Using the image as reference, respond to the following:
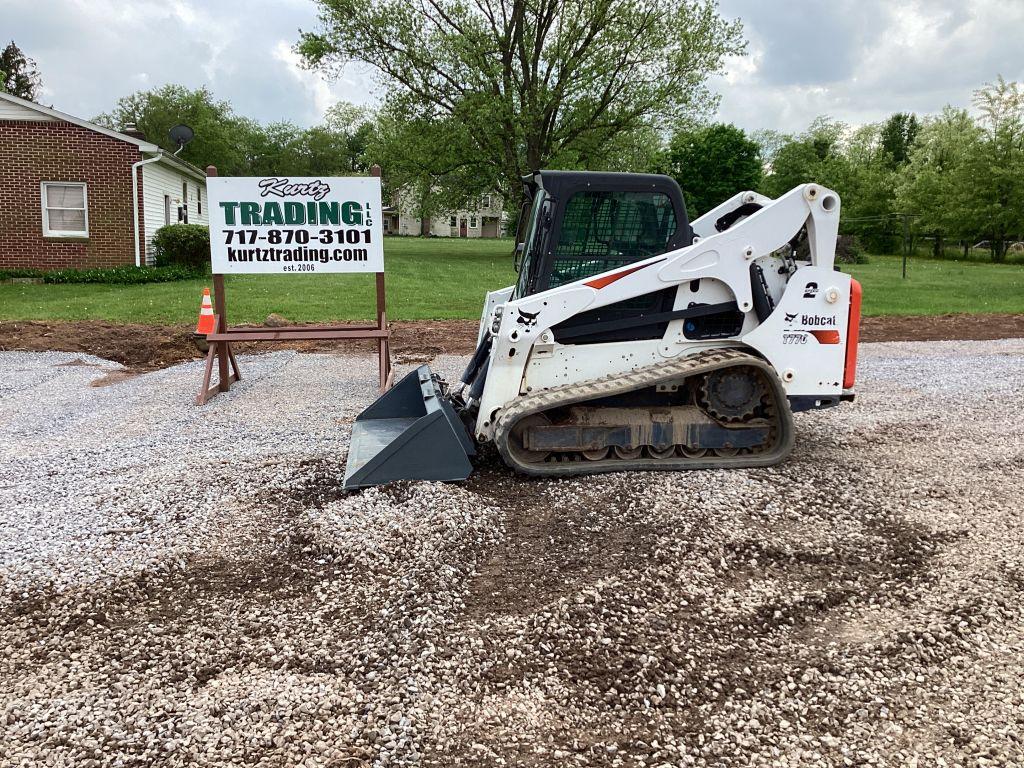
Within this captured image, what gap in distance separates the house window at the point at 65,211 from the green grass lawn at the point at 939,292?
1926 cm

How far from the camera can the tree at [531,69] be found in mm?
28281

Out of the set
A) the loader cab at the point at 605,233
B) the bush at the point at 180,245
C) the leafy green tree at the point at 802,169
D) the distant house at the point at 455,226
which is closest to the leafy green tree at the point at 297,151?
the distant house at the point at 455,226

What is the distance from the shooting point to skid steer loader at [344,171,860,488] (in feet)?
17.9

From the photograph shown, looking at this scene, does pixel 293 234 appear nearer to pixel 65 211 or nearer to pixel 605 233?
pixel 605 233

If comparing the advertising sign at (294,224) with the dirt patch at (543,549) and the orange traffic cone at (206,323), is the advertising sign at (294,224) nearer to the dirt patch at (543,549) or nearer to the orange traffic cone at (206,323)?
the orange traffic cone at (206,323)

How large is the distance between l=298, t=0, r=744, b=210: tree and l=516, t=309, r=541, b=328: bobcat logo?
78.2 ft

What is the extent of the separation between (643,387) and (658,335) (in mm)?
524

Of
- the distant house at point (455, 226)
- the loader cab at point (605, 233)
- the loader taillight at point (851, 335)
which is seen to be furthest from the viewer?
the distant house at point (455, 226)

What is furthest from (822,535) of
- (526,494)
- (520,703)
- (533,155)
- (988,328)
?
(533,155)

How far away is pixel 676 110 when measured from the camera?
29.6 metres

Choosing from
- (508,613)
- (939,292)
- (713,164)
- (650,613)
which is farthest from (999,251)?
(508,613)

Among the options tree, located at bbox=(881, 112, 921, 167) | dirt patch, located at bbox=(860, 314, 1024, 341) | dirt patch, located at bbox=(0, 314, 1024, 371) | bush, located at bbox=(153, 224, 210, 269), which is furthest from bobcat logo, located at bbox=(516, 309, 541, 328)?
tree, located at bbox=(881, 112, 921, 167)

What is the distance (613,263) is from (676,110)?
2619cm

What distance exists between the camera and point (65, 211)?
20.6 metres
